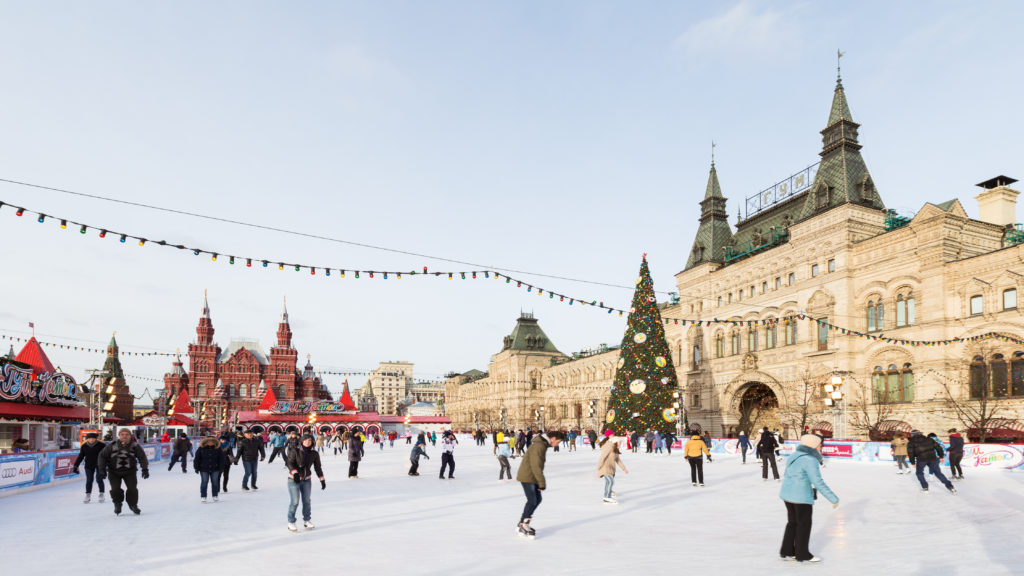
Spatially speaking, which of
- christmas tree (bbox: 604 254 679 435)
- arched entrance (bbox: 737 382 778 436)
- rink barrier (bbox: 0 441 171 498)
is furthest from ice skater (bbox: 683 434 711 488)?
arched entrance (bbox: 737 382 778 436)

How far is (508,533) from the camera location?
1000 cm

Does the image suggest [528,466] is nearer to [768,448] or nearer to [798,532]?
[798,532]

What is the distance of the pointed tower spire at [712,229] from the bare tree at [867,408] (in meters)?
→ 16.2

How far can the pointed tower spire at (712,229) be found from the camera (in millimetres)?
50906

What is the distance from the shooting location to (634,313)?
4169 centimetres

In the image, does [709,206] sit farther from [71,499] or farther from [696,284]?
[71,499]

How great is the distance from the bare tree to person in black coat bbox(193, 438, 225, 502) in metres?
30.4

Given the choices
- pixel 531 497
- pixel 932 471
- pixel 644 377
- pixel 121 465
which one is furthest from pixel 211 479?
pixel 644 377

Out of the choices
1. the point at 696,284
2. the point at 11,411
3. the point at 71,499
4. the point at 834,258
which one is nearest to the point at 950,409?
the point at 834,258

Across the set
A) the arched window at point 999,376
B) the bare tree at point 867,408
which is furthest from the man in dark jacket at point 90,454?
the arched window at point 999,376

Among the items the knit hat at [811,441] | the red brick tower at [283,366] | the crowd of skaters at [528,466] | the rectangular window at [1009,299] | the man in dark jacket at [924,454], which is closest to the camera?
the knit hat at [811,441]

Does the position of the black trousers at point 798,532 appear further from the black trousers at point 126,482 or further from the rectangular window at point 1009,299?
the rectangular window at point 1009,299

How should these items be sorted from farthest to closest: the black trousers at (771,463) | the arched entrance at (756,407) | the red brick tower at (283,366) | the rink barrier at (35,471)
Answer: the red brick tower at (283,366), the arched entrance at (756,407), the black trousers at (771,463), the rink barrier at (35,471)

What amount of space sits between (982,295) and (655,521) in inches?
1057
